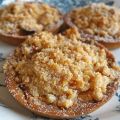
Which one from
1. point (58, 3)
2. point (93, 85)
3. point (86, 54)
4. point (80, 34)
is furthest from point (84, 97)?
point (58, 3)

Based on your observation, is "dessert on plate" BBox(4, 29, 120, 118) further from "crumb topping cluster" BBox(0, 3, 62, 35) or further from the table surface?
"crumb topping cluster" BBox(0, 3, 62, 35)

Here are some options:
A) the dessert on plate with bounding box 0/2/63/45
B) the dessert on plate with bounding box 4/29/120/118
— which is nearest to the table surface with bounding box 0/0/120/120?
the dessert on plate with bounding box 4/29/120/118

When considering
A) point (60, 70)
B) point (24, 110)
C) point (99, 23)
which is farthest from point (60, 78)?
point (99, 23)

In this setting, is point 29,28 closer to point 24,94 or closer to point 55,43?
point 55,43

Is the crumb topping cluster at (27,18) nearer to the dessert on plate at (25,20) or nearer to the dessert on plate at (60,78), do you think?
the dessert on plate at (25,20)

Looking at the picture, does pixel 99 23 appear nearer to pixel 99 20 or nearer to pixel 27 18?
pixel 99 20
